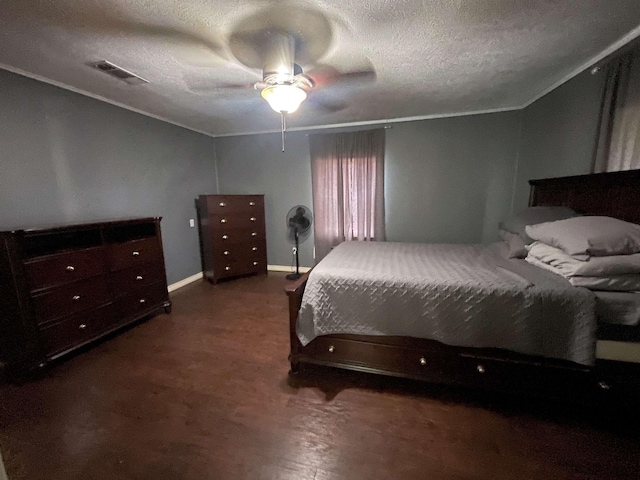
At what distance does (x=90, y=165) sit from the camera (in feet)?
8.34

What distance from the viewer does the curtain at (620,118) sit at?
1.66m

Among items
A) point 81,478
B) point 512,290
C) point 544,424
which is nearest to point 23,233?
point 81,478

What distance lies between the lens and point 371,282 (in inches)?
65.4

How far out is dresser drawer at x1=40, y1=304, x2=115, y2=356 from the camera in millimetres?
1883

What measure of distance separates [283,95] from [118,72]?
1.43 metres

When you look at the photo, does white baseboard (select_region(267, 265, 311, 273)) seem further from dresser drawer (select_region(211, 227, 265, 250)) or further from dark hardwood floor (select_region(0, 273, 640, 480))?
dark hardwood floor (select_region(0, 273, 640, 480))

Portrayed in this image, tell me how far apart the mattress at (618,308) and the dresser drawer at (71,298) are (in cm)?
344

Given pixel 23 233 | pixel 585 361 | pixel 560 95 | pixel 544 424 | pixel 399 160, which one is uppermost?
pixel 560 95

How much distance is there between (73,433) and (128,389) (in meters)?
0.33

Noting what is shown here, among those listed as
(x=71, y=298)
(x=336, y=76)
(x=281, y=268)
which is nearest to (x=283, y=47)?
(x=336, y=76)

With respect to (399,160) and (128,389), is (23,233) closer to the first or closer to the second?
(128,389)

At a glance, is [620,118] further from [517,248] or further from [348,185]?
[348,185]

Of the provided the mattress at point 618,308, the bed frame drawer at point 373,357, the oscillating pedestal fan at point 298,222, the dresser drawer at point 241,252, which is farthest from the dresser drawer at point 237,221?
the mattress at point 618,308

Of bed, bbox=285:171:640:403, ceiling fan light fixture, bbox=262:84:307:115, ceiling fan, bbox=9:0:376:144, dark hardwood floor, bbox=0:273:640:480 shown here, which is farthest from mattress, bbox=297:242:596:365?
ceiling fan, bbox=9:0:376:144
